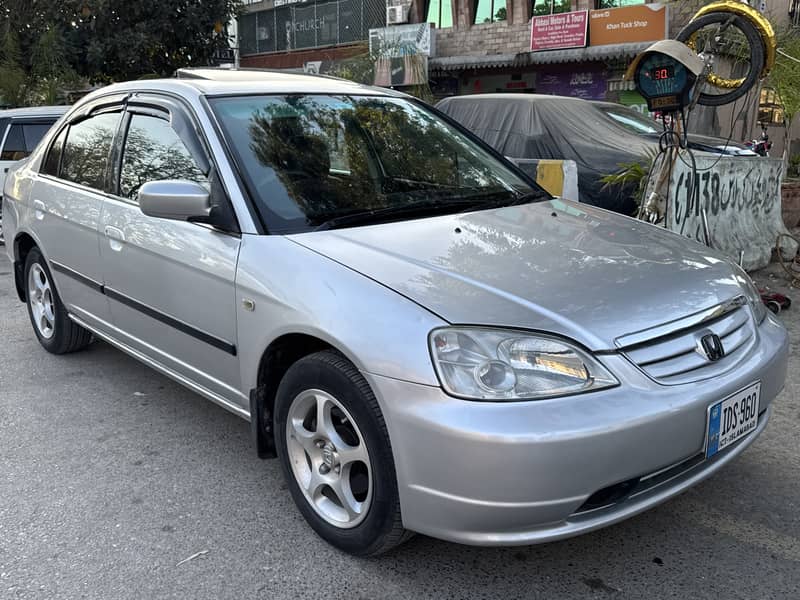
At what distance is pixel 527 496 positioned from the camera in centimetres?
208

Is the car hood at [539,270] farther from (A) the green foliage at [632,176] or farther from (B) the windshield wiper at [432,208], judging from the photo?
(A) the green foliage at [632,176]

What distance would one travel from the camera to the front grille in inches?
88.9

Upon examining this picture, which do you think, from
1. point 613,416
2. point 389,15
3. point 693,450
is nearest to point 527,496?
point 613,416

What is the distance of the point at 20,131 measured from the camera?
9266mm

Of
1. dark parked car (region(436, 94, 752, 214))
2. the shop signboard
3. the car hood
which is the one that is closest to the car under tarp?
dark parked car (region(436, 94, 752, 214))

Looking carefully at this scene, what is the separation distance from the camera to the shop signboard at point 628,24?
16250 mm

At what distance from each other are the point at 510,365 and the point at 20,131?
907 cm

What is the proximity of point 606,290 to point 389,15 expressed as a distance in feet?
67.0

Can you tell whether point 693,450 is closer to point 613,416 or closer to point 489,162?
point 613,416

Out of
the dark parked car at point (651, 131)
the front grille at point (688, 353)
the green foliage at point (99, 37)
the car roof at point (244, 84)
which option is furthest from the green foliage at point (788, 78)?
the green foliage at point (99, 37)

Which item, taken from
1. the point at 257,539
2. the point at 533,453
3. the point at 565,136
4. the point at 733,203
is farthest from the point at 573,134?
the point at 533,453

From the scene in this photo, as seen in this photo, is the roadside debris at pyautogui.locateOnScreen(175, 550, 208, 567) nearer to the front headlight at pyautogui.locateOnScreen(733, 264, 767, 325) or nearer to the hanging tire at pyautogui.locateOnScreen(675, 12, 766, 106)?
the front headlight at pyautogui.locateOnScreen(733, 264, 767, 325)

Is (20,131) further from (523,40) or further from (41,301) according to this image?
(523,40)

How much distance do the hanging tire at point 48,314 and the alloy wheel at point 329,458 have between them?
97.7 inches
